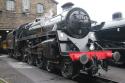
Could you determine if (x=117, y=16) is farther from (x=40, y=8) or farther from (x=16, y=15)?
(x=40, y=8)

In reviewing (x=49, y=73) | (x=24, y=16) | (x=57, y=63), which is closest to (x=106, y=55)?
(x=57, y=63)

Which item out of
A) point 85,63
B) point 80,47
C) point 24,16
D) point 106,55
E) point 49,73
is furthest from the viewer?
point 24,16

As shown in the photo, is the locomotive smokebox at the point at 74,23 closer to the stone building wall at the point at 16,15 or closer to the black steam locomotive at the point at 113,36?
the black steam locomotive at the point at 113,36

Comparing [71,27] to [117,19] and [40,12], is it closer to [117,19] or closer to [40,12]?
[117,19]

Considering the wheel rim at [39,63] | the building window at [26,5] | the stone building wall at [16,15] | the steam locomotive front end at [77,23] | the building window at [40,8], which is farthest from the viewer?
the building window at [40,8]

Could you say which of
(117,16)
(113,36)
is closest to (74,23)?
(113,36)

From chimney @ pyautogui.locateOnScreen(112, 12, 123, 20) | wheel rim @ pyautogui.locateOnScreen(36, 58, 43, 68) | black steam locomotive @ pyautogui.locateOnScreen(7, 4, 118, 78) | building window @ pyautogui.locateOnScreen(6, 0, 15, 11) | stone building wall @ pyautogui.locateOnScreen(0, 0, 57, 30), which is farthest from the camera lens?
building window @ pyautogui.locateOnScreen(6, 0, 15, 11)

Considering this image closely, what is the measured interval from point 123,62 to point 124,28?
1.97m

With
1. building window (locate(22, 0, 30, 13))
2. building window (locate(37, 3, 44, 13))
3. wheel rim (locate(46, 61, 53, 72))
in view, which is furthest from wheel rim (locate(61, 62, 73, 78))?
building window (locate(37, 3, 44, 13))

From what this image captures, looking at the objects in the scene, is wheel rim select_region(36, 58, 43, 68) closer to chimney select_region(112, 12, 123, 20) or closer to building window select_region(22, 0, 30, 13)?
chimney select_region(112, 12, 123, 20)

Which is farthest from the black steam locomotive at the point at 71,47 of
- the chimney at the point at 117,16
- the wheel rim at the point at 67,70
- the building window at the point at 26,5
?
the building window at the point at 26,5

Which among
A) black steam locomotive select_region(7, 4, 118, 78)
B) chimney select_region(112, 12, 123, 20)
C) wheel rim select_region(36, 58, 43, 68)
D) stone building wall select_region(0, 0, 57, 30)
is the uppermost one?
stone building wall select_region(0, 0, 57, 30)

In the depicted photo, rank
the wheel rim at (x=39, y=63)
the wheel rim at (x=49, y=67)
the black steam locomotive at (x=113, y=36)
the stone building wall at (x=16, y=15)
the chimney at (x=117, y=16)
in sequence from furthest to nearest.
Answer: the stone building wall at (x=16, y=15) < the chimney at (x=117, y=16) < the black steam locomotive at (x=113, y=36) < the wheel rim at (x=39, y=63) < the wheel rim at (x=49, y=67)

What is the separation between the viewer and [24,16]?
36000 millimetres
